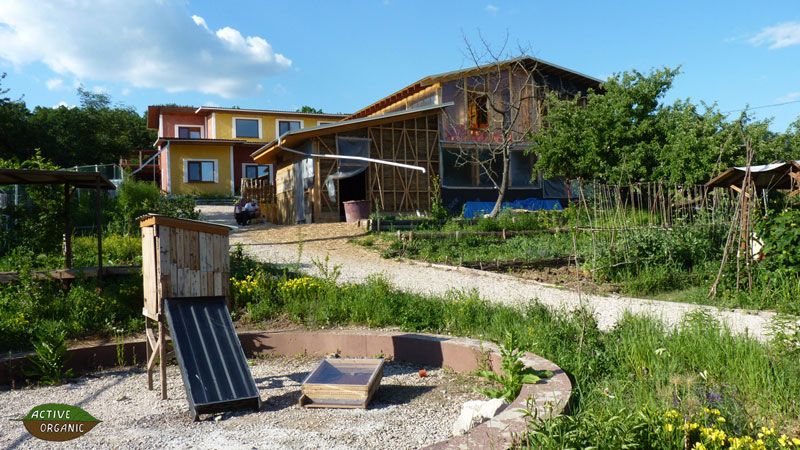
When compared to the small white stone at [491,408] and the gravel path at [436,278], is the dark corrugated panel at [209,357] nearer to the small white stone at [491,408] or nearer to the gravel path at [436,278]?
the small white stone at [491,408]

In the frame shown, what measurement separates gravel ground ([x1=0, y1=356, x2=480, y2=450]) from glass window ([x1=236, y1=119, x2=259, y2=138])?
29183mm

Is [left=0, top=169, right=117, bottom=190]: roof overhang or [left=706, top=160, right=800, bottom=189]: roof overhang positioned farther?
[left=706, top=160, right=800, bottom=189]: roof overhang

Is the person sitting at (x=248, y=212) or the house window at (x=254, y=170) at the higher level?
the house window at (x=254, y=170)

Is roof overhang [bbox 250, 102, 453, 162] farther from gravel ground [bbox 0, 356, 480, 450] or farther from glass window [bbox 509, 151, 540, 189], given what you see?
gravel ground [bbox 0, 356, 480, 450]

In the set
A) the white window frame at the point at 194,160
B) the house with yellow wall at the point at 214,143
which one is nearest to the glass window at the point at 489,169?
the house with yellow wall at the point at 214,143

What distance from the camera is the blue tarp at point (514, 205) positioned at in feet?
68.1

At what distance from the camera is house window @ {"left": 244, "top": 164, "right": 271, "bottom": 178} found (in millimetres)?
31969

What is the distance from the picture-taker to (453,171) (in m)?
21.0

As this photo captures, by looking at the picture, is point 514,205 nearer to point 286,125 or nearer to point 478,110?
point 478,110

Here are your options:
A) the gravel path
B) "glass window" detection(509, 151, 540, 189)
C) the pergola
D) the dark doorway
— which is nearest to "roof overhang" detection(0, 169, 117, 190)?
the pergola

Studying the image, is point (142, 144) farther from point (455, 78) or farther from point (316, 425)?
point (316, 425)

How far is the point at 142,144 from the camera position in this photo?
1795 inches

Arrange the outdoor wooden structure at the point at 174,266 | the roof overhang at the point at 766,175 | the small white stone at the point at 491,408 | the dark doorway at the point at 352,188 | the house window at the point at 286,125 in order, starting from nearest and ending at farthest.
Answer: the small white stone at the point at 491,408
the outdoor wooden structure at the point at 174,266
the roof overhang at the point at 766,175
the dark doorway at the point at 352,188
the house window at the point at 286,125

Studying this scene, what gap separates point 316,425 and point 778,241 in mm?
7099
